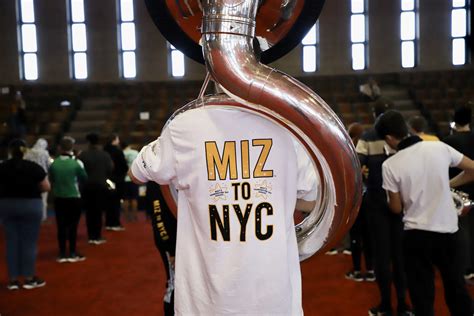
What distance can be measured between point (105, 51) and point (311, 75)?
219 inches

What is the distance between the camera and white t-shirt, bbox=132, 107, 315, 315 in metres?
1.59

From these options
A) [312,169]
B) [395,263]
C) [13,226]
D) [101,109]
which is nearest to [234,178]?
[312,169]

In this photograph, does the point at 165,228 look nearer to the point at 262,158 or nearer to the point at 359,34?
the point at 262,158

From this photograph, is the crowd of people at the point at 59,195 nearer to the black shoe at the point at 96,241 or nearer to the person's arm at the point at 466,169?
the black shoe at the point at 96,241

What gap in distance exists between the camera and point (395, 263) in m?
3.87

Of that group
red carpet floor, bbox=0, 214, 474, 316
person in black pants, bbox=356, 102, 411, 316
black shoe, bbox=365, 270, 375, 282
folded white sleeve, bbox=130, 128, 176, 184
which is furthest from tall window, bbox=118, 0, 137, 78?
folded white sleeve, bbox=130, 128, 176, 184

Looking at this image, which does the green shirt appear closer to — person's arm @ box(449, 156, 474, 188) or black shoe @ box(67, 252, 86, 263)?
black shoe @ box(67, 252, 86, 263)

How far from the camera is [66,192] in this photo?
6.04 meters

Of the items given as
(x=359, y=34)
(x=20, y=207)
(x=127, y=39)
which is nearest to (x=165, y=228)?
(x=20, y=207)

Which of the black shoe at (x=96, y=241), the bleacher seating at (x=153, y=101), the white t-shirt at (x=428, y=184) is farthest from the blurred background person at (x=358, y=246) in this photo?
the bleacher seating at (x=153, y=101)

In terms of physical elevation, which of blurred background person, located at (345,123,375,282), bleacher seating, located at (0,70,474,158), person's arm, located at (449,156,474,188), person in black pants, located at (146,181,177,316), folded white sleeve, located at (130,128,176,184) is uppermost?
bleacher seating, located at (0,70,474,158)

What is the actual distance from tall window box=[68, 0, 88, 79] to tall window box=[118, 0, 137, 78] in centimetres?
98

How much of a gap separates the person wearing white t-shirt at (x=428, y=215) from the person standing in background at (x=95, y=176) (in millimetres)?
4351

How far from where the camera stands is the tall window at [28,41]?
47.9ft
